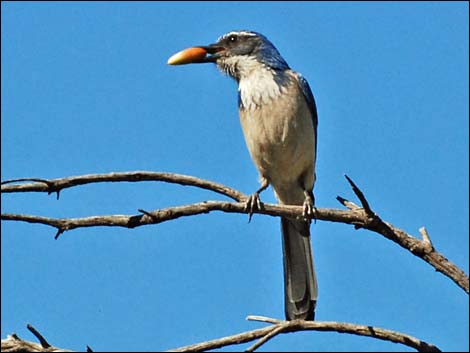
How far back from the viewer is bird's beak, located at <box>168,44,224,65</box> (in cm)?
720

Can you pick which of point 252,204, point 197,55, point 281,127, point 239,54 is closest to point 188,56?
point 197,55

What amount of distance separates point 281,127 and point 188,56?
1.07 metres

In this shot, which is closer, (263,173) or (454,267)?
(454,267)

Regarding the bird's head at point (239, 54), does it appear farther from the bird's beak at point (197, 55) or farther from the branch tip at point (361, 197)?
the branch tip at point (361, 197)

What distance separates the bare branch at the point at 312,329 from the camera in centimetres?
459

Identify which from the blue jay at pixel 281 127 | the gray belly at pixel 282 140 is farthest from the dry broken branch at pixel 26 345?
the gray belly at pixel 282 140

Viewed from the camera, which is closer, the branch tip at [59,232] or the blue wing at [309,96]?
the branch tip at [59,232]

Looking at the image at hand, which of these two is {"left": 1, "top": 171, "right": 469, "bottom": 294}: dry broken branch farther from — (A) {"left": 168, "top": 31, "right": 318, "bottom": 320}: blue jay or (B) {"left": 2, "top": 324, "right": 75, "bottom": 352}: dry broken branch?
(A) {"left": 168, "top": 31, "right": 318, "bottom": 320}: blue jay

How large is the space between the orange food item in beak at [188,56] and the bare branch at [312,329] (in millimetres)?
3013

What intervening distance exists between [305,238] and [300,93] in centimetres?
126

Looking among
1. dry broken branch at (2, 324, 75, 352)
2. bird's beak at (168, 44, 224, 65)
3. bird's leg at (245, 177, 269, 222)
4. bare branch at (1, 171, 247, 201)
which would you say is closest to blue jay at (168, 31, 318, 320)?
bird's beak at (168, 44, 224, 65)

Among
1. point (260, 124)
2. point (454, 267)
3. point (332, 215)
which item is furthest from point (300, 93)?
point (454, 267)

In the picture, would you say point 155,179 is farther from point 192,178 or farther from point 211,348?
point 211,348

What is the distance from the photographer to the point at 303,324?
4.89 metres
